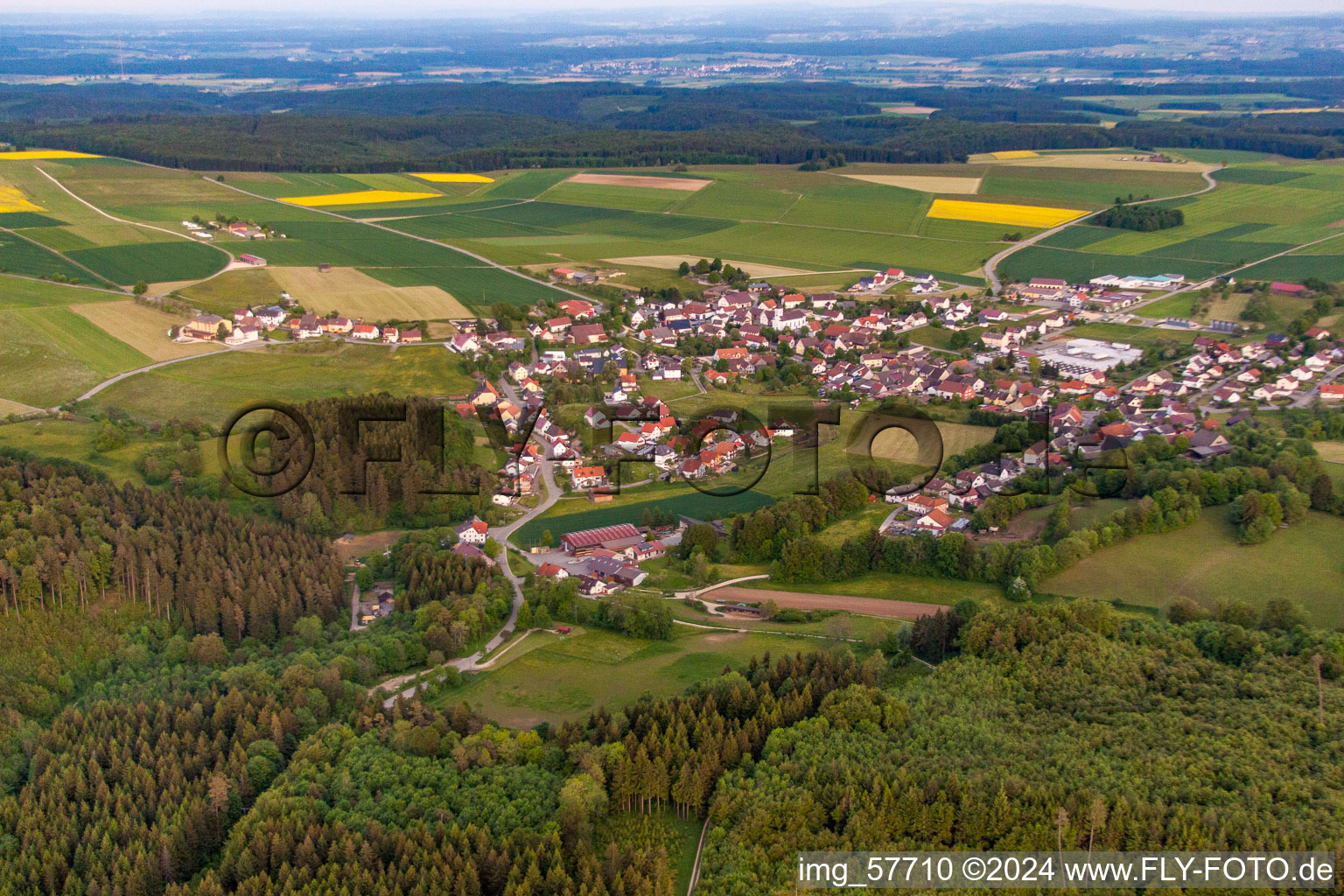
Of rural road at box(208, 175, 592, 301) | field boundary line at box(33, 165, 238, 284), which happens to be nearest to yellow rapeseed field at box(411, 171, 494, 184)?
rural road at box(208, 175, 592, 301)

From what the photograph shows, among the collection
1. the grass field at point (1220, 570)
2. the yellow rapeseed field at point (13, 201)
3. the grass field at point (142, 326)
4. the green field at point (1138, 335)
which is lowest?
the grass field at point (1220, 570)

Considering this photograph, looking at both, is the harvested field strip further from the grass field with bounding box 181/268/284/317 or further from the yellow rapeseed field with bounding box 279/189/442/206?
the grass field with bounding box 181/268/284/317

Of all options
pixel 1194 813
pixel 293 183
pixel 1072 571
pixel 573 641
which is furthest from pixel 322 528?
pixel 293 183

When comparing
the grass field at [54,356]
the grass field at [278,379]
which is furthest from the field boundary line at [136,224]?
the grass field at [278,379]

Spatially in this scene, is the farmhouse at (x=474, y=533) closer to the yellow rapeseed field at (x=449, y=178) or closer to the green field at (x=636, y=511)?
the green field at (x=636, y=511)

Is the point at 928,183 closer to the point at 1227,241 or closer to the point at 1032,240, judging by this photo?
the point at 1032,240

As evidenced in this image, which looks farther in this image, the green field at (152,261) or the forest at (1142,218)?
the forest at (1142,218)
